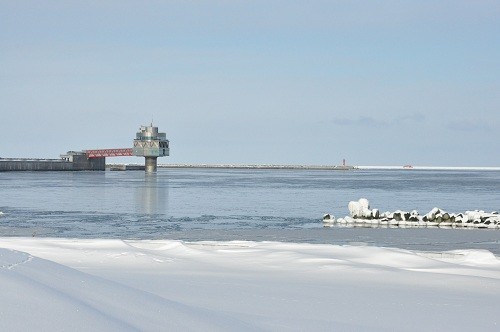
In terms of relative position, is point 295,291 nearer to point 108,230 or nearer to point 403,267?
point 403,267

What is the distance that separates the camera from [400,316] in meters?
6.71

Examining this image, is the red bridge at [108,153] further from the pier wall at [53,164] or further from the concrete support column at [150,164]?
the concrete support column at [150,164]

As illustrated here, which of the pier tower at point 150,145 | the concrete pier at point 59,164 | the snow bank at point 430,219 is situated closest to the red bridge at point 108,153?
the concrete pier at point 59,164

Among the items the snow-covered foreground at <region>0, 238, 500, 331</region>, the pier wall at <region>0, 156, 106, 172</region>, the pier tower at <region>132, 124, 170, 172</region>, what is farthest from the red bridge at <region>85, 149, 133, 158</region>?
the snow-covered foreground at <region>0, 238, 500, 331</region>

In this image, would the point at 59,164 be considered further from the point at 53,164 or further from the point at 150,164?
the point at 150,164

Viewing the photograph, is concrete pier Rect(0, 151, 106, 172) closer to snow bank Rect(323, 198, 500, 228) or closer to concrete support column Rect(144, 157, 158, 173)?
concrete support column Rect(144, 157, 158, 173)

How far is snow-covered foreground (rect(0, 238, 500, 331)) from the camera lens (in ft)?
16.0

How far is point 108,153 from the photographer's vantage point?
145500mm

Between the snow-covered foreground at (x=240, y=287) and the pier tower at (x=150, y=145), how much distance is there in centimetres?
12586

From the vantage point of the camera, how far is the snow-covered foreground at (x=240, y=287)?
4871 millimetres

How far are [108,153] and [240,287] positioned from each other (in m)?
140

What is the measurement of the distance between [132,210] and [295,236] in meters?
13.8

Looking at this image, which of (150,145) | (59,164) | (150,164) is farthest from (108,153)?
(150,145)

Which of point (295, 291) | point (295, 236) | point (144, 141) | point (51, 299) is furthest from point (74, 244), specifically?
point (144, 141)
